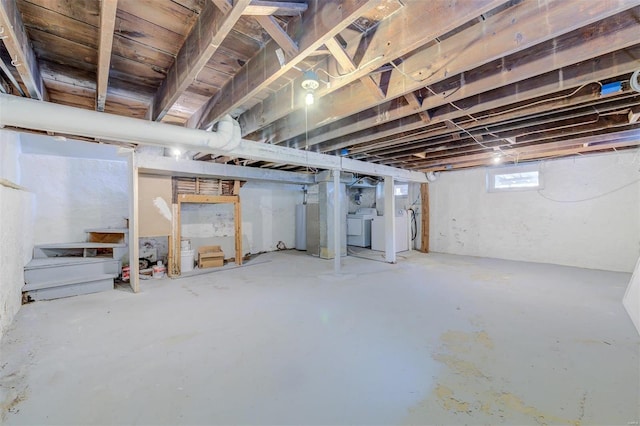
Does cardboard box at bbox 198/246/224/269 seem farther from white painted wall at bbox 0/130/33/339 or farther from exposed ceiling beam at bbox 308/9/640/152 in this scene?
exposed ceiling beam at bbox 308/9/640/152

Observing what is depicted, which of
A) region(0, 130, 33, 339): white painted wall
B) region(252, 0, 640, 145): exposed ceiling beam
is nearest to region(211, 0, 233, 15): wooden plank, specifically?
region(252, 0, 640, 145): exposed ceiling beam

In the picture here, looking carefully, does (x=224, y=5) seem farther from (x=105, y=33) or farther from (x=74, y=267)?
(x=74, y=267)

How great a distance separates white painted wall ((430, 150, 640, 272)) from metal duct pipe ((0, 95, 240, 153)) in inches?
209

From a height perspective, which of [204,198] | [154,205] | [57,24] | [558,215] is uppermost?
[57,24]

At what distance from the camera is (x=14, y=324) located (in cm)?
245

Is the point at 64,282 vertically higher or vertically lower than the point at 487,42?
lower

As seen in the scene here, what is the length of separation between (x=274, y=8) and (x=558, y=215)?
232 inches

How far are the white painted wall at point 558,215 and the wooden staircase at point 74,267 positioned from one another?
6520 millimetres

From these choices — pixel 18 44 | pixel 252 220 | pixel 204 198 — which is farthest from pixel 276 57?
pixel 252 220

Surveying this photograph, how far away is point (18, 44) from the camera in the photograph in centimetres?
133

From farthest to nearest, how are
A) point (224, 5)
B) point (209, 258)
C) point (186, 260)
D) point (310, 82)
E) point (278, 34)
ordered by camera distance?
point (209, 258) < point (186, 260) < point (310, 82) < point (278, 34) < point (224, 5)

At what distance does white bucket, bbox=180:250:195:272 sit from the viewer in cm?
457

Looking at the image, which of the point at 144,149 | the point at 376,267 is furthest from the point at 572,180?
the point at 144,149

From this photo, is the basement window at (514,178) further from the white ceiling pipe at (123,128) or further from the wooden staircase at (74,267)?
the wooden staircase at (74,267)
